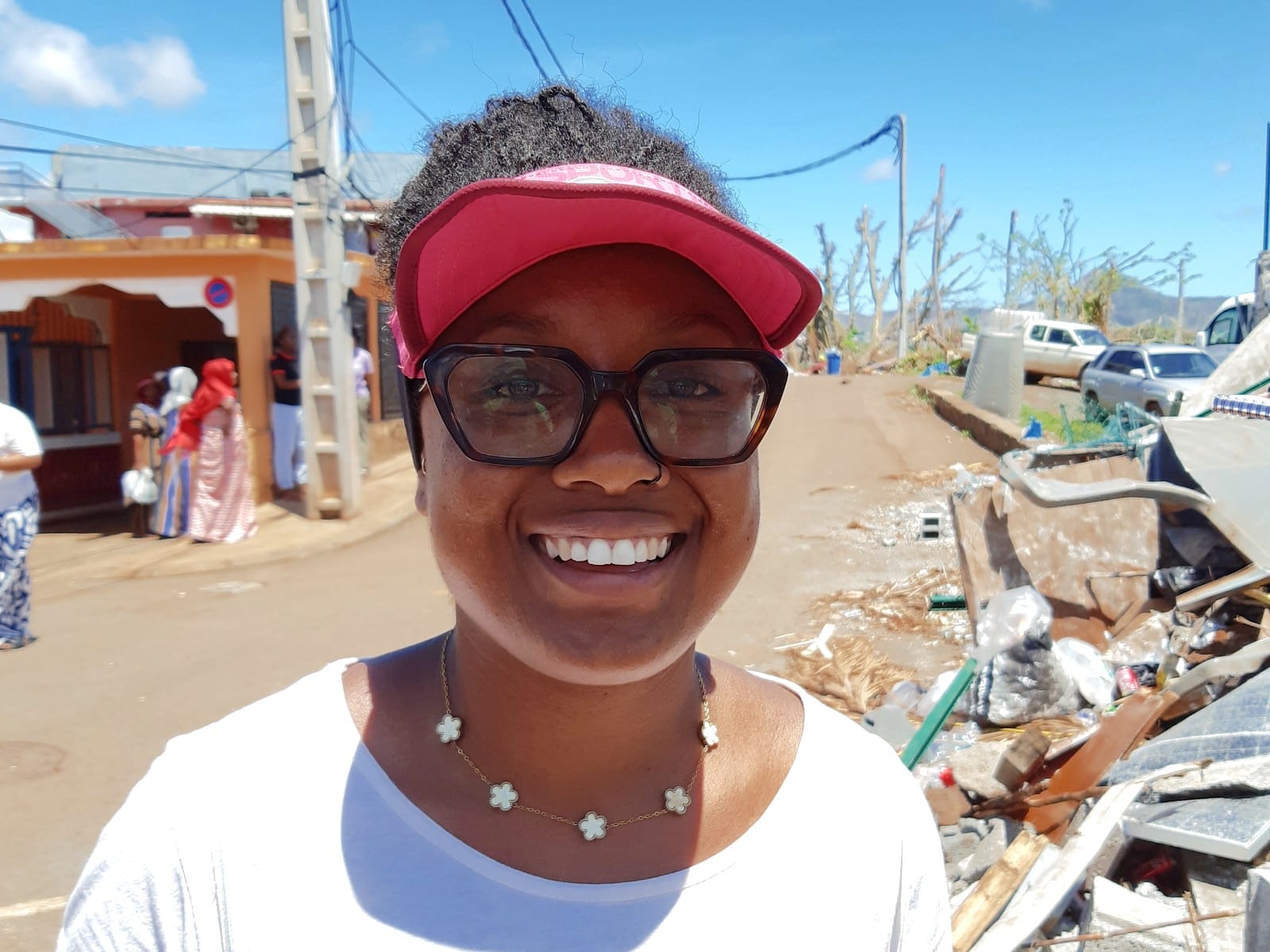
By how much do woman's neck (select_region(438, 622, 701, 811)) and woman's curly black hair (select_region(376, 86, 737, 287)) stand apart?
547 mm

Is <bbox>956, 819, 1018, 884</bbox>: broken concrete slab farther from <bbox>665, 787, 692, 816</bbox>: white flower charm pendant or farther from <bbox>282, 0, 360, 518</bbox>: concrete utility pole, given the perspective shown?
<bbox>282, 0, 360, 518</bbox>: concrete utility pole

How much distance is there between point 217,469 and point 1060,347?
57.9ft

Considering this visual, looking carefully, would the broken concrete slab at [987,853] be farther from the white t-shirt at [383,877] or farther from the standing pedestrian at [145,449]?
the standing pedestrian at [145,449]

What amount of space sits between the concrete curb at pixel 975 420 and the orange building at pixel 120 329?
23.7 feet

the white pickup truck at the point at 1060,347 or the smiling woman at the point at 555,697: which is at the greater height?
the white pickup truck at the point at 1060,347

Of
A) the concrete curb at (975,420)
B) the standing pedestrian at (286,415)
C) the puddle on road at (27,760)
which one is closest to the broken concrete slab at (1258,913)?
the puddle on road at (27,760)

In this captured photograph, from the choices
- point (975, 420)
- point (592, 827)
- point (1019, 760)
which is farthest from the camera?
point (975, 420)

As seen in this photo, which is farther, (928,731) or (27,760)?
(27,760)

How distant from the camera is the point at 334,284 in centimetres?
890

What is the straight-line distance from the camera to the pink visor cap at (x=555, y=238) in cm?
89

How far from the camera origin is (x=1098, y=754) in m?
3.43

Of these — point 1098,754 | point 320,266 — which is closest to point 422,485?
point 1098,754

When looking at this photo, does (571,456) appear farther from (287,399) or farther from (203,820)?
(287,399)

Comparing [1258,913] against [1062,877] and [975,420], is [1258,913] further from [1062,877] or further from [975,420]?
[975,420]
